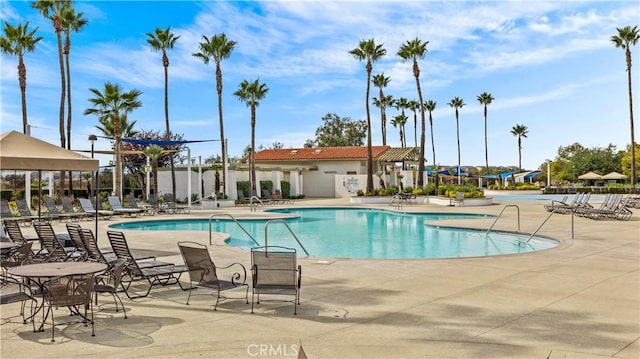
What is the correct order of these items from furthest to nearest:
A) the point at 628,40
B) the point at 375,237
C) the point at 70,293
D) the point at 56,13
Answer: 1. the point at 628,40
2. the point at 56,13
3. the point at 375,237
4. the point at 70,293

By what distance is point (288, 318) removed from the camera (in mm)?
5516

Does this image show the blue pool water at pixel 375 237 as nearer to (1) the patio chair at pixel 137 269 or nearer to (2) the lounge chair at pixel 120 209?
(2) the lounge chair at pixel 120 209

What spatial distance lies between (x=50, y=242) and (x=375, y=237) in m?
9.88

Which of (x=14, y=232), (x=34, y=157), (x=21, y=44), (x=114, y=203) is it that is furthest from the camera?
(x=21, y=44)

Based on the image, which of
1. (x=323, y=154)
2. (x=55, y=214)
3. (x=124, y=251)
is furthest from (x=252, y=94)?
(x=124, y=251)

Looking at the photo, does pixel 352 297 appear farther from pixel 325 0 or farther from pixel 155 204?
pixel 155 204

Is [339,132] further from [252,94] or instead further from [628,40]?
[628,40]

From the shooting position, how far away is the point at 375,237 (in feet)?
51.8

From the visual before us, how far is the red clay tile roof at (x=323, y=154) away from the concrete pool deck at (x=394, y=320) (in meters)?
32.3

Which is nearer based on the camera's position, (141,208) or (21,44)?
(141,208)

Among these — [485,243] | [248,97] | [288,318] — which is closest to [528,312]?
[288,318]

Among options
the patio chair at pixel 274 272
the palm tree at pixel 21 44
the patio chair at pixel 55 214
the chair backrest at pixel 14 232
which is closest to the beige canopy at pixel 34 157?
the chair backrest at pixel 14 232

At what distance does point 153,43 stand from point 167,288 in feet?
99.4

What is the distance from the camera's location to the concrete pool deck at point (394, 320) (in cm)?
441
